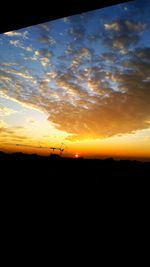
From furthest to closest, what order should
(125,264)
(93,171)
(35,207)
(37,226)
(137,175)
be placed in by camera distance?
(93,171) → (137,175) → (35,207) → (37,226) → (125,264)

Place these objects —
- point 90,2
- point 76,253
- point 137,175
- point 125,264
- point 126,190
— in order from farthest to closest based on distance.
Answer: point 137,175, point 126,190, point 76,253, point 125,264, point 90,2

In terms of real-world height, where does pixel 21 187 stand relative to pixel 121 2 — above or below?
below

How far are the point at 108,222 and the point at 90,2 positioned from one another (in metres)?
4.18

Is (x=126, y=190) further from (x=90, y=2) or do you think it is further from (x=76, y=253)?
(x=90, y=2)

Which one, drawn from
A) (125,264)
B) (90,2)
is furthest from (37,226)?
(90,2)

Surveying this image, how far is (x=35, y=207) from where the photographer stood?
4895mm

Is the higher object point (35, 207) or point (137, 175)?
point (137, 175)

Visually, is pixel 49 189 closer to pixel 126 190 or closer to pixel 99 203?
pixel 99 203

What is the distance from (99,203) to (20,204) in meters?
1.98

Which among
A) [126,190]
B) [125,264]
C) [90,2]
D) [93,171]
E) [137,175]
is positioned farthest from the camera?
[93,171]

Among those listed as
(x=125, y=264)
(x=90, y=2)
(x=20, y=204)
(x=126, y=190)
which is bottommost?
(x=125, y=264)

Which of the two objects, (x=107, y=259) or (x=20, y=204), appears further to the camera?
(x=20, y=204)

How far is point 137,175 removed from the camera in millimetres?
6488

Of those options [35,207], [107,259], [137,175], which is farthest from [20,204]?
[137,175]
